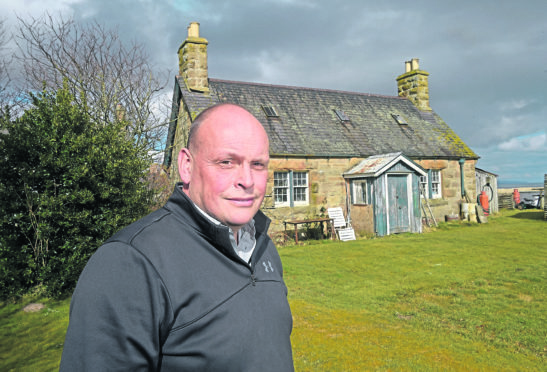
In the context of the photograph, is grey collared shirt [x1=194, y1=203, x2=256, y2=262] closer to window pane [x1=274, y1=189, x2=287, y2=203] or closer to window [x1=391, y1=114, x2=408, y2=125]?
window pane [x1=274, y1=189, x2=287, y2=203]

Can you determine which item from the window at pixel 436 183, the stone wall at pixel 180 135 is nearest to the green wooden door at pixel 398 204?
the window at pixel 436 183

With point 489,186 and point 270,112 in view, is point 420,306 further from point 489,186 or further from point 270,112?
point 489,186

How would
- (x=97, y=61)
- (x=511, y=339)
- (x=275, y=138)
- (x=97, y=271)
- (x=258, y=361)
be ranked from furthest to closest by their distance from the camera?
(x=275, y=138) < (x=97, y=61) < (x=511, y=339) < (x=258, y=361) < (x=97, y=271)

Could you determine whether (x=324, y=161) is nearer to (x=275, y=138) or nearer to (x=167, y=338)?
(x=275, y=138)

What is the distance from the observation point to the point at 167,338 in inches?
55.8

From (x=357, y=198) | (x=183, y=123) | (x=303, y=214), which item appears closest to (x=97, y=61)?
(x=183, y=123)

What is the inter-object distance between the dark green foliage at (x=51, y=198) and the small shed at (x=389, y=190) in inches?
471

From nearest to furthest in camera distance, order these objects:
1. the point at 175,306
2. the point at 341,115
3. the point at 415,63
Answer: the point at 175,306, the point at 341,115, the point at 415,63

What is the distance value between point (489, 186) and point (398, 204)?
1275cm

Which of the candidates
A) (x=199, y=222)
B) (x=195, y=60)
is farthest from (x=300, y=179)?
(x=199, y=222)

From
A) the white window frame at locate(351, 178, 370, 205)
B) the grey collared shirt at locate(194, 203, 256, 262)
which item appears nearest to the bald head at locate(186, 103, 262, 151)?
the grey collared shirt at locate(194, 203, 256, 262)

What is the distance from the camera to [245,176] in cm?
175

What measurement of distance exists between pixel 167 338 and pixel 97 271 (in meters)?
0.37

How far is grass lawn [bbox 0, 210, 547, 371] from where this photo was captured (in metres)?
4.66
